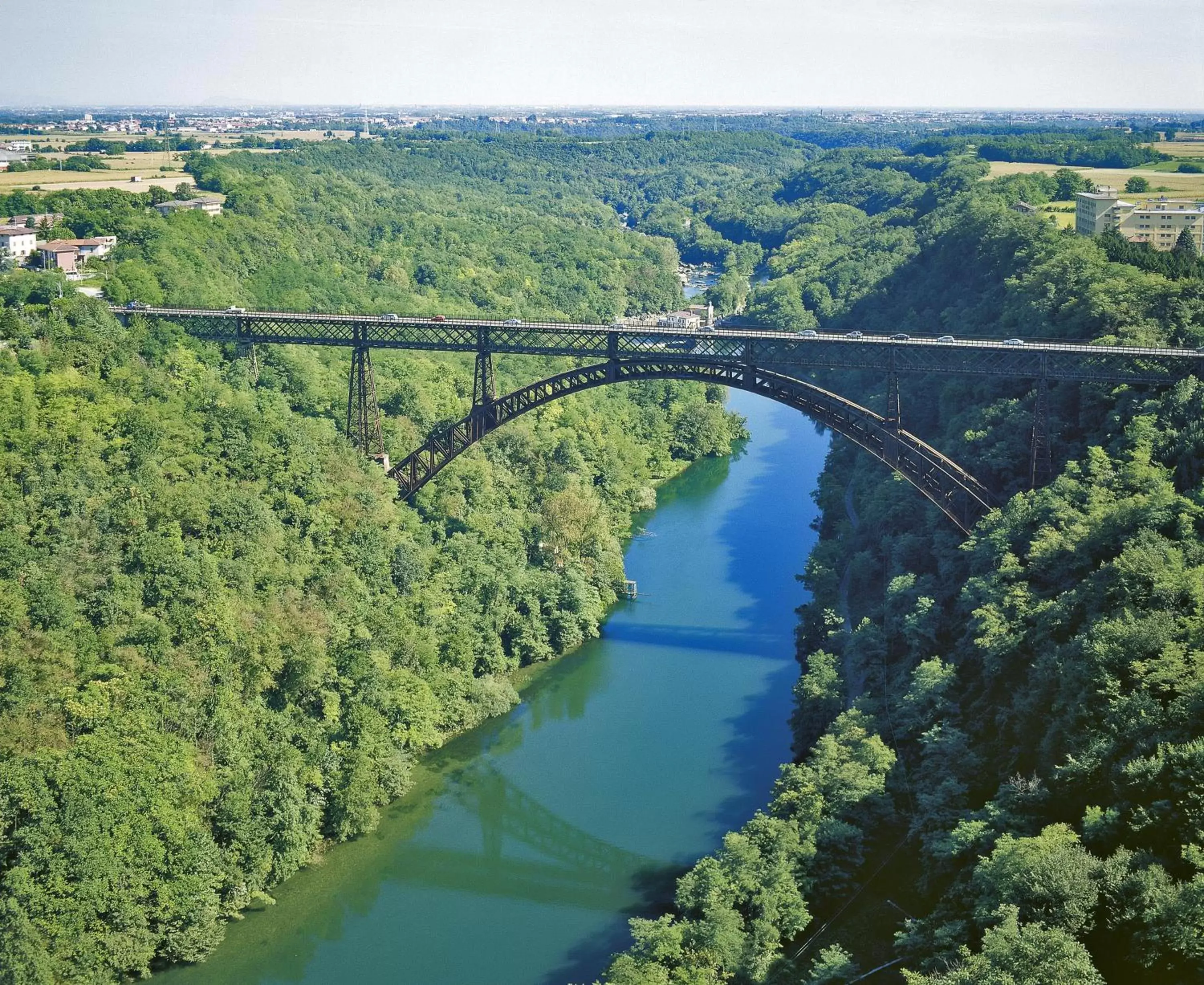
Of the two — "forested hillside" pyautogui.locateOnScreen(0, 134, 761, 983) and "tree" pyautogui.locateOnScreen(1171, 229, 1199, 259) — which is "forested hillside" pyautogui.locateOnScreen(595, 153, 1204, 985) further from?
"forested hillside" pyautogui.locateOnScreen(0, 134, 761, 983)

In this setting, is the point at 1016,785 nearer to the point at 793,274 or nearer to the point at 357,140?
the point at 793,274

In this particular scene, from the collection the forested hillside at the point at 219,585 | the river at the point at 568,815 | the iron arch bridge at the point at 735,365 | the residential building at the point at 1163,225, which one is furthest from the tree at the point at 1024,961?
the residential building at the point at 1163,225

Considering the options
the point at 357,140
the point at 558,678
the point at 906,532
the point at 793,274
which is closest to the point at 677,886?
the point at 558,678

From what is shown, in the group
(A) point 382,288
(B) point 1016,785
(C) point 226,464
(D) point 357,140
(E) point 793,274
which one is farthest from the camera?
(D) point 357,140

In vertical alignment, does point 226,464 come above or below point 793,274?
below

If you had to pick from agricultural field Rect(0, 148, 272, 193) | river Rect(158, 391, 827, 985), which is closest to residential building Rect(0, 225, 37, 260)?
agricultural field Rect(0, 148, 272, 193)

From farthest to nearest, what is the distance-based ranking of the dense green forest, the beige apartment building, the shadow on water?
the beige apartment building
the shadow on water
the dense green forest

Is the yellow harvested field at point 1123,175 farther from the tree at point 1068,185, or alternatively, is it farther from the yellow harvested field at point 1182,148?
the yellow harvested field at point 1182,148
